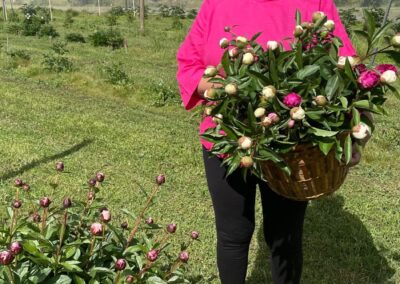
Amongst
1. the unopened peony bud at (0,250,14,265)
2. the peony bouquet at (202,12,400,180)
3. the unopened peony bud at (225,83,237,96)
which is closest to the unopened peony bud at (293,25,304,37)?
the peony bouquet at (202,12,400,180)

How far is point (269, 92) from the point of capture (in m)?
1.29

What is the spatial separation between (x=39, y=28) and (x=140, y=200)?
13.9 metres

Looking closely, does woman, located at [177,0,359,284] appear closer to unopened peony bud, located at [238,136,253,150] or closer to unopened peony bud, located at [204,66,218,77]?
unopened peony bud, located at [204,66,218,77]

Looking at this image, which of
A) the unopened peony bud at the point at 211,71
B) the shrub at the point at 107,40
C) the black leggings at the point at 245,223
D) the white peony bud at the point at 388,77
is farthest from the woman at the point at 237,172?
the shrub at the point at 107,40

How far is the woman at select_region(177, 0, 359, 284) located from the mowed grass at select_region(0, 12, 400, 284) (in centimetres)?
22


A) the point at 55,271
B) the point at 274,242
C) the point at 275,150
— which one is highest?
the point at 275,150

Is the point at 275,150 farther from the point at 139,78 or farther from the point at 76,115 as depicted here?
the point at 139,78

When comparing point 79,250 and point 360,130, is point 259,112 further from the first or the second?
point 79,250

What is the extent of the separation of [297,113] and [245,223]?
33.8 inches

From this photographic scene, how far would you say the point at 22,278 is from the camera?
1.39 m

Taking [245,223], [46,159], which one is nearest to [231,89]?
[245,223]

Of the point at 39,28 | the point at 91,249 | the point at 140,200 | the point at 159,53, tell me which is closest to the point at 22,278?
the point at 91,249

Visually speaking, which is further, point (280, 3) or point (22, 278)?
point (280, 3)

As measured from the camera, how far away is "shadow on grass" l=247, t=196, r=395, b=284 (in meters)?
2.97
